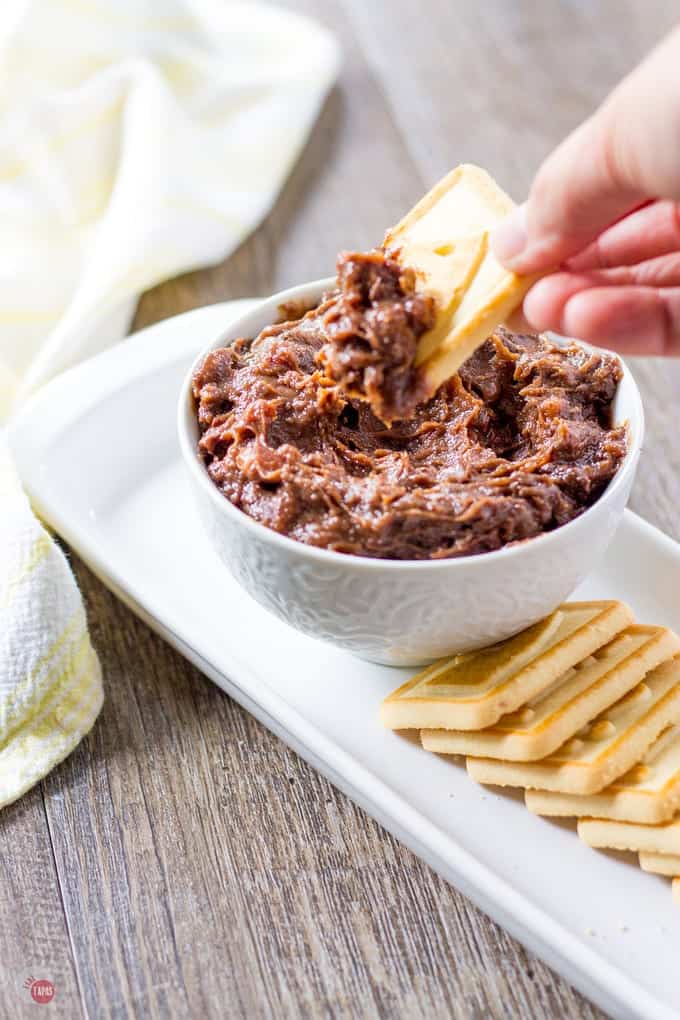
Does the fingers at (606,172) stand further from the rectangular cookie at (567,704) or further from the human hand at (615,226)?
the rectangular cookie at (567,704)

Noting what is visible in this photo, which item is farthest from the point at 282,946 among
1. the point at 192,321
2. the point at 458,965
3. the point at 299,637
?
the point at 192,321

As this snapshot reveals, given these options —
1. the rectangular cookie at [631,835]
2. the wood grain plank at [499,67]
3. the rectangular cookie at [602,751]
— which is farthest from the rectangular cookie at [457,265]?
the wood grain plank at [499,67]

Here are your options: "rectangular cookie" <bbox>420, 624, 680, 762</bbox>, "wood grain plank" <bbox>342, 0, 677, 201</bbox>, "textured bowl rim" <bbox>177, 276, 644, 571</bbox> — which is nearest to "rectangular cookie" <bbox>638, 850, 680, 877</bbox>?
"rectangular cookie" <bbox>420, 624, 680, 762</bbox>

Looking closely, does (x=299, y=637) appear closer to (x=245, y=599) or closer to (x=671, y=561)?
(x=245, y=599)

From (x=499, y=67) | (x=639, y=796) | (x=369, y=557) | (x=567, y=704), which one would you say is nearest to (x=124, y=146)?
(x=499, y=67)

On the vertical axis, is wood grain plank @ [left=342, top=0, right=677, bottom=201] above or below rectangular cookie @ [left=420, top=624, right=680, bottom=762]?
above

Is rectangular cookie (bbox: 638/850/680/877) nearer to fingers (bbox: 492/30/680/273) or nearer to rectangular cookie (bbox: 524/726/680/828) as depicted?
rectangular cookie (bbox: 524/726/680/828)
